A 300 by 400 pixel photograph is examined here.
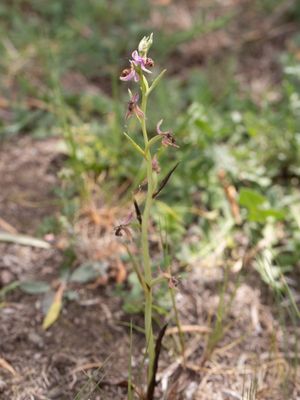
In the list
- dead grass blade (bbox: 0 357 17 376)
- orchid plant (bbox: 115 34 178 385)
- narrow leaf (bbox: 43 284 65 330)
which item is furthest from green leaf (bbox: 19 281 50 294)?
orchid plant (bbox: 115 34 178 385)

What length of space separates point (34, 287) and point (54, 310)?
0.13 meters

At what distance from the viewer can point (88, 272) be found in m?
2.02

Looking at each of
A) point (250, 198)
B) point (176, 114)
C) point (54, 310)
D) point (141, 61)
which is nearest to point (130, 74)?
point (141, 61)

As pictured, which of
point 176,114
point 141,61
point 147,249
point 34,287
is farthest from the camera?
point 176,114

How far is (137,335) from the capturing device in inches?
72.9

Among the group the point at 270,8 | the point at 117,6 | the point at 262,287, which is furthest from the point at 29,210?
the point at 270,8

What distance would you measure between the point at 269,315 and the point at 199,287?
27cm

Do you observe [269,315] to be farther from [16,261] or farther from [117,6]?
[117,6]

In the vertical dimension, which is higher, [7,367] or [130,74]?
[130,74]

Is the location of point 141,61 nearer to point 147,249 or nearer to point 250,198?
point 147,249

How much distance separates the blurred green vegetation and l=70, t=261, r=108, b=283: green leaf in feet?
0.79

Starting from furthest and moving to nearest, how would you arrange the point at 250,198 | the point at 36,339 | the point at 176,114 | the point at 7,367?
the point at 176,114
the point at 250,198
the point at 36,339
the point at 7,367

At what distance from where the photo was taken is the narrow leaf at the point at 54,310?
1.85 meters

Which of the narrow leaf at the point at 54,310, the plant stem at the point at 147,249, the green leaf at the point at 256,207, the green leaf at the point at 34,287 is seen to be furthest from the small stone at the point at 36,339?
the green leaf at the point at 256,207
